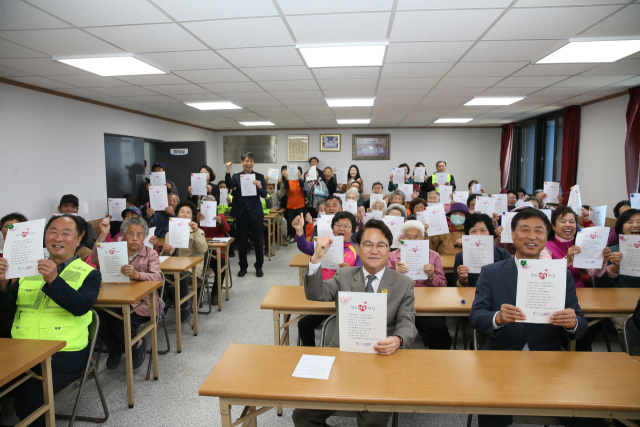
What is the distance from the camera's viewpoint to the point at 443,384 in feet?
4.53

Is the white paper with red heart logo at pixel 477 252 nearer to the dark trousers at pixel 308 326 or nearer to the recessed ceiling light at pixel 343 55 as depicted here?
the dark trousers at pixel 308 326

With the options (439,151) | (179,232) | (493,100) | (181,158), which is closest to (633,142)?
(493,100)

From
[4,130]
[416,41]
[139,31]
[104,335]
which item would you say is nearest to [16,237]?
[104,335]

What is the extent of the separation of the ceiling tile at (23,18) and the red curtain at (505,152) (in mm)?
9800

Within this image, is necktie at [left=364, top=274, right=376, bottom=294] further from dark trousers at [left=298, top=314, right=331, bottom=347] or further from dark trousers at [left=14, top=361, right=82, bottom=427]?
dark trousers at [left=14, top=361, right=82, bottom=427]

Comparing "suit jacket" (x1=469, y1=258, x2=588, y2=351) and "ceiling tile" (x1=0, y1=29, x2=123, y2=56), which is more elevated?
"ceiling tile" (x1=0, y1=29, x2=123, y2=56)

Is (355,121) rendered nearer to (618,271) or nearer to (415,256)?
(415,256)

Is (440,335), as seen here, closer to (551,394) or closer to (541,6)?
(551,394)

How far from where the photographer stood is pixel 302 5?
93.0 inches

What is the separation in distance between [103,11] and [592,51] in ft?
14.2

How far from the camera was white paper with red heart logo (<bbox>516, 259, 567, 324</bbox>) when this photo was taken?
1.52 m

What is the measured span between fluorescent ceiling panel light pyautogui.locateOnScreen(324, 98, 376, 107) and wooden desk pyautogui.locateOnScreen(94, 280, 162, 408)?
426cm

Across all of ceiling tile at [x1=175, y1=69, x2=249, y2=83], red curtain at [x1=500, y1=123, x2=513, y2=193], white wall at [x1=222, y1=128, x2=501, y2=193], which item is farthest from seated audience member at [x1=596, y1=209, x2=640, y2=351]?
white wall at [x1=222, y1=128, x2=501, y2=193]

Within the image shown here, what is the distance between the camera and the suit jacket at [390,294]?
184 cm
